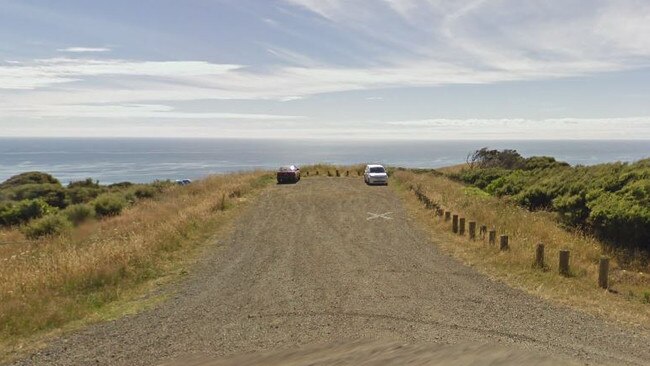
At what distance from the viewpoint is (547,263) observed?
1306 centimetres

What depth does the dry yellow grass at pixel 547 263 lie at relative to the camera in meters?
10.3

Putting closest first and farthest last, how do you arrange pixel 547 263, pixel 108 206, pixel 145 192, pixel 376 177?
pixel 547 263 < pixel 108 206 < pixel 376 177 < pixel 145 192

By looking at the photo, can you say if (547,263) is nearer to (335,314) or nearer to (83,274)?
(335,314)

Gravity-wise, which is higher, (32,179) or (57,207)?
(32,179)

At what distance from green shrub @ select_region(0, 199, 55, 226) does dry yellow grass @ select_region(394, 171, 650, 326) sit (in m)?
27.8

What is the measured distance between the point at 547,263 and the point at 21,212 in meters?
35.2

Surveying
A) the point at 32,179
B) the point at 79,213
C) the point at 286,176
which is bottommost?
the point at 79,213

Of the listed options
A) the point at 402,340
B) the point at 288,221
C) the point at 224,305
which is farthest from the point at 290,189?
the point at 402,340

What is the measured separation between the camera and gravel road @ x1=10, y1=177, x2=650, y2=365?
739cm

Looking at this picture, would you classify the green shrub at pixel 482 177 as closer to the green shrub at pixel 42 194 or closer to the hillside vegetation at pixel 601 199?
the hillside vegetation at pixel 601 199

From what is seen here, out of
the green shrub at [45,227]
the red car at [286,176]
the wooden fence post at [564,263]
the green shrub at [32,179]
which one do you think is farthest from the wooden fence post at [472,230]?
the green shrub at [32,179]

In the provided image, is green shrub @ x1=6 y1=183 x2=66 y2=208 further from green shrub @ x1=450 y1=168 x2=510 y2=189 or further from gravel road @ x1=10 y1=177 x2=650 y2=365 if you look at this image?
green shrub @ x1=450 y1=168 x2=510 y2=189

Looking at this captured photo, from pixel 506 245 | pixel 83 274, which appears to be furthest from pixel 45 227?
pixel 506 245

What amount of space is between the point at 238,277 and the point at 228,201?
1500cm
